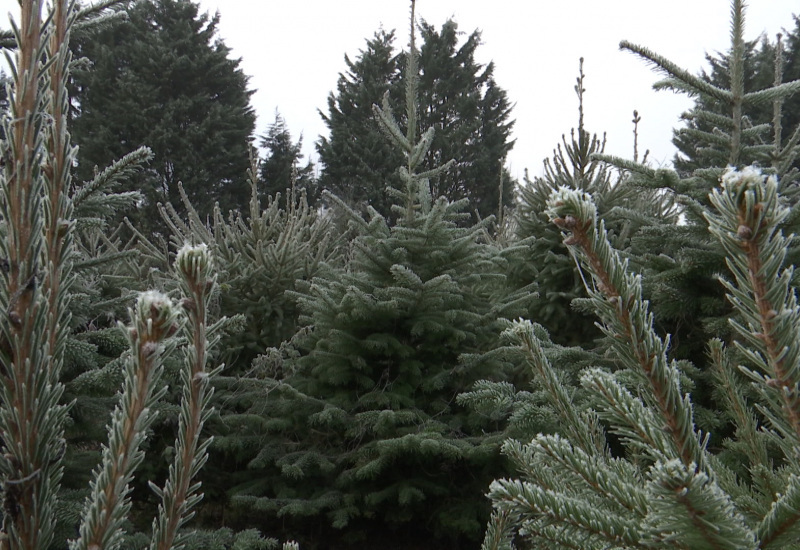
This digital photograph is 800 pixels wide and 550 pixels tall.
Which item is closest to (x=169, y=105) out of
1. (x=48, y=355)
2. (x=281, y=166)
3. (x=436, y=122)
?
(x=281, y=166)

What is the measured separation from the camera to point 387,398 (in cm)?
424

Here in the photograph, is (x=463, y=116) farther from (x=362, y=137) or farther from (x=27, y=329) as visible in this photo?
(x=27, y=329)

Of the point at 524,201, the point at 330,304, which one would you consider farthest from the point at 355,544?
the point at 524,201

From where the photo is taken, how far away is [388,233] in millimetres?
4934

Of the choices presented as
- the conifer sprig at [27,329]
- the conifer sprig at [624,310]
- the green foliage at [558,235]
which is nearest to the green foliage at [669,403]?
the conifer sprig at [624,310]

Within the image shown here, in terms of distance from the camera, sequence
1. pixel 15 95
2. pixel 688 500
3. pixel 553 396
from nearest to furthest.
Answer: pixel 688 500 < pixel 15 95 < pixel 553 396

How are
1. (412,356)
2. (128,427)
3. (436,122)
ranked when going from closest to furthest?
(128,427) < (412,356) < (436,122)

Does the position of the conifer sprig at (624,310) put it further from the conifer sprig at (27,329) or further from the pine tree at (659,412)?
the conifer sprig at (27,329)

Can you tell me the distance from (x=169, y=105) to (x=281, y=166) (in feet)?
15.2

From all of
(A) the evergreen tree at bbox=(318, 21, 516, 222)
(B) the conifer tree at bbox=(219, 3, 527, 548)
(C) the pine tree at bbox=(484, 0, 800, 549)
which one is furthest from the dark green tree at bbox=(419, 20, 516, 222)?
(C) the pine tree at bbox=(484, 0, 800, 549)

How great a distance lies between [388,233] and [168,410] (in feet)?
7.47

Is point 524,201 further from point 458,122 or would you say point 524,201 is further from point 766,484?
point 458,122

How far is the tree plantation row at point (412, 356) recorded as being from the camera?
711 mm

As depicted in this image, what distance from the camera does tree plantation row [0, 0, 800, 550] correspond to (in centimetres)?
Result: 71
